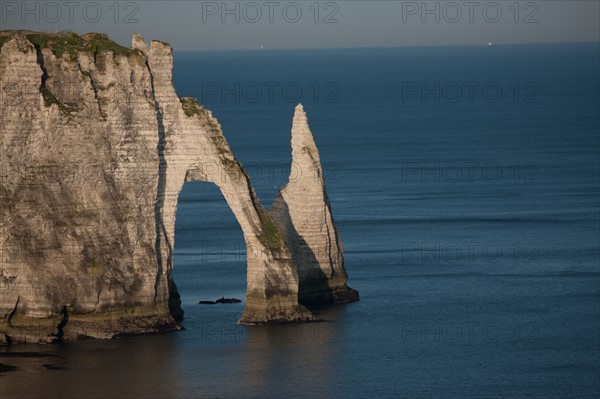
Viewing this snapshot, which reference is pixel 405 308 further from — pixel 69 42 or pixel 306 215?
pixel 69 42

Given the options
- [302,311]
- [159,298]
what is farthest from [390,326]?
[159,298]

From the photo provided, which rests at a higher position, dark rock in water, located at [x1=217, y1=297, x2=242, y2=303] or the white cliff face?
the white cliff face

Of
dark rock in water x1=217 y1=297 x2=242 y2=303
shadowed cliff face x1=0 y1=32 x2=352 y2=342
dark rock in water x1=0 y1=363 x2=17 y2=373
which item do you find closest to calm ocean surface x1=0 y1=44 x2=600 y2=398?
dark rock in water x1=0 y1=363 x2=17 y2=373

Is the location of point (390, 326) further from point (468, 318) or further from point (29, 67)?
point (29, 67)

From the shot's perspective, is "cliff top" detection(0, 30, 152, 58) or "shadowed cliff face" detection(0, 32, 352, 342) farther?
"cliff top" detection(0, 30, 152, 58)

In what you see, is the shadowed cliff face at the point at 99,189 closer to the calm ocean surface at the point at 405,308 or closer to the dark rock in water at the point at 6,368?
the calm ocean surface at the point at 405,308

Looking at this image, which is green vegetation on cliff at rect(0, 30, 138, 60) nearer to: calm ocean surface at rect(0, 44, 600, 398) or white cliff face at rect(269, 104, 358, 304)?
A: white cliff face at rect(269, 104, 358, 304)

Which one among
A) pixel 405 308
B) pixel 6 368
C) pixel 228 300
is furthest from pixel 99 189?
pixel 405 308
